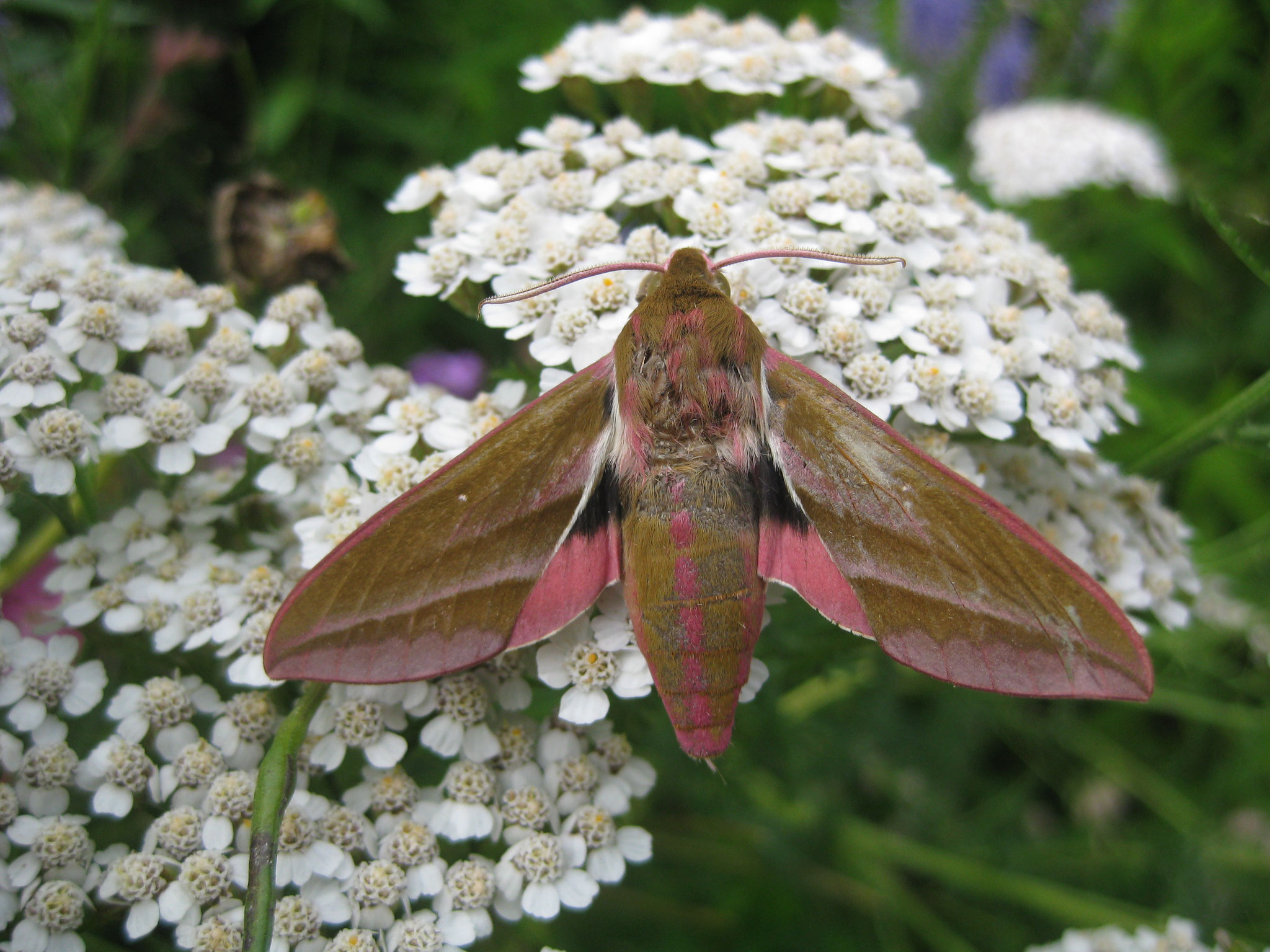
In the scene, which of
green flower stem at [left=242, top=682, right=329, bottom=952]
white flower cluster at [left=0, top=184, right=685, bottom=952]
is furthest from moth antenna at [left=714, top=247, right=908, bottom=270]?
green flower stem at [left=242, top=682, right=329, bottom=952]

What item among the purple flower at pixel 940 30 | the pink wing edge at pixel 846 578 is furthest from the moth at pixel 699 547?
the purple flower at pixel 940 30

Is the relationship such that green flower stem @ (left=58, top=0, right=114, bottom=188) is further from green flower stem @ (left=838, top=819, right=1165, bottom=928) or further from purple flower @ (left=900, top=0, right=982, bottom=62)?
green flower stem @ (left=838, top=819, right=1165, bottom=928)

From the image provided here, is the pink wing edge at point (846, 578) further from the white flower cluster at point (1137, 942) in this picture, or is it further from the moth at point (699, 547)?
the white flower cluster at point (1137, 942)

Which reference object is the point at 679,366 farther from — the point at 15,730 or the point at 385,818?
the point at 15,730

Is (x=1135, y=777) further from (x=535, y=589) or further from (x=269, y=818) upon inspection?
(x=269, y=818)

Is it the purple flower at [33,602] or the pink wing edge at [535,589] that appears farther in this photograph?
the purple flower at [33,602]

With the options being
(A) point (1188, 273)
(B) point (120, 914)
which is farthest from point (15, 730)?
(A) point (1188, 273)
